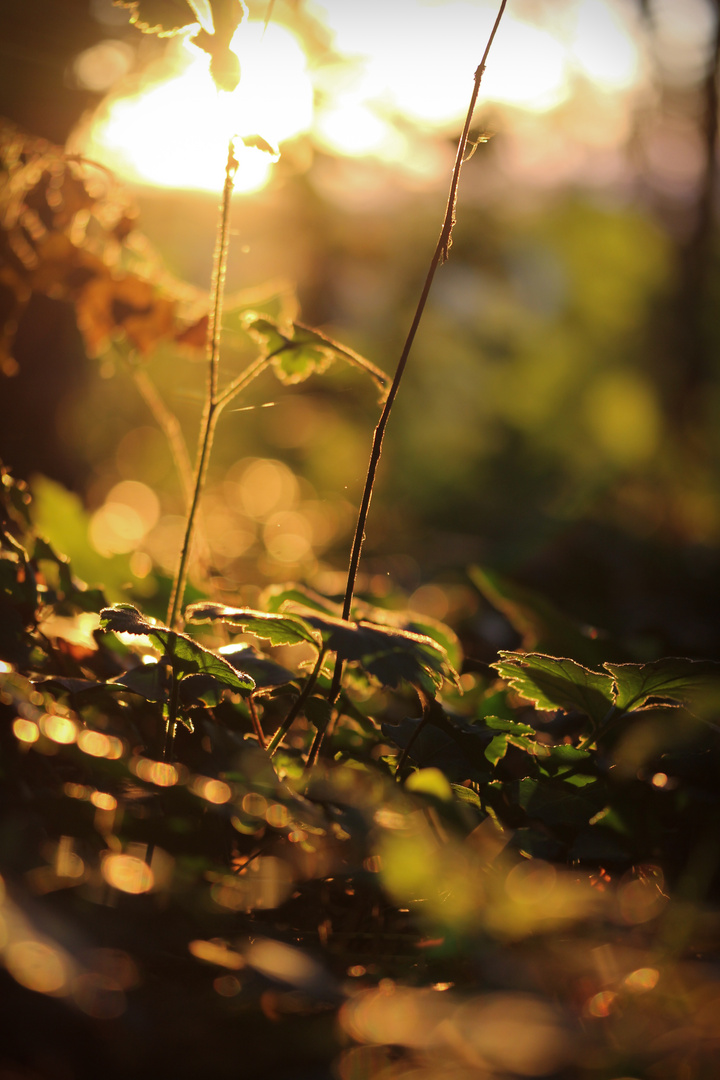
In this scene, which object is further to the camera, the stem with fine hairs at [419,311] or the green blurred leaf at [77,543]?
the green blurred leaf at [77,543]

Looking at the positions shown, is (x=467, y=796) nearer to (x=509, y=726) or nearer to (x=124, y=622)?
(x=509, y=726)

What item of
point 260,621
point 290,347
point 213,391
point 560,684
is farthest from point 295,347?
point 560,684

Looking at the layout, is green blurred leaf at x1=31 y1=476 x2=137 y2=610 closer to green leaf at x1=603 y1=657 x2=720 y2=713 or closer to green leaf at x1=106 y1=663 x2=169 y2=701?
green leaf at x1=106 y1=663 x2=169 y2=701

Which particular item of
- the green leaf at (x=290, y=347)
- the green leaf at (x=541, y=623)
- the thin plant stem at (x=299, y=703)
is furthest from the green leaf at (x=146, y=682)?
the green leaf at (x=541, y=623)

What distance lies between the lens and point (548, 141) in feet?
19.8

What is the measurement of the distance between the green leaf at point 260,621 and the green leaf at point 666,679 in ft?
0.99

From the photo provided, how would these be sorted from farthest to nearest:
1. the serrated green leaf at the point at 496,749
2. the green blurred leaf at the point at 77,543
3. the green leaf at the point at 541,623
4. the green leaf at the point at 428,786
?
the green blurred leaf at the point at 77,543 → the green leaf at the point at 541,623 → the serrated green leaf at the point at 496,749 → the green leaf at the point at 428,786

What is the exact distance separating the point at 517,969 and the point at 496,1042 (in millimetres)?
90

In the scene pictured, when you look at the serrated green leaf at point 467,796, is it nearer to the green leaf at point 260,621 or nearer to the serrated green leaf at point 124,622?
the green leaf at point 260,621

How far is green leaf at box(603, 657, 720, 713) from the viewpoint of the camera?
2.25ft

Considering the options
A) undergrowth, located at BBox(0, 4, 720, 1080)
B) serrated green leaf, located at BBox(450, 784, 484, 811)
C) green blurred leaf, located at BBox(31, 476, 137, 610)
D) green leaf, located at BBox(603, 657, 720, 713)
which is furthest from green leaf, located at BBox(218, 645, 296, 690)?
green blurred leaf, located at BBox(31, 476, 137, 610)

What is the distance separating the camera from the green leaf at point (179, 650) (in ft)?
2.21

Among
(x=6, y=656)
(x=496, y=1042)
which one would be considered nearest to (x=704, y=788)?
(x=496, y=1042)

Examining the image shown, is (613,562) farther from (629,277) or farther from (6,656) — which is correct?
(629,277)
